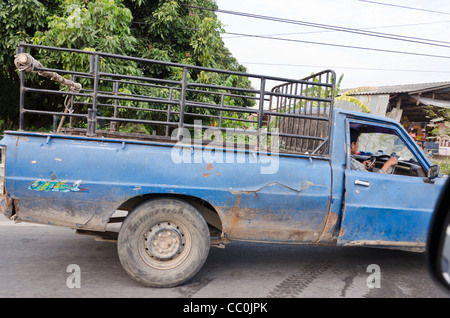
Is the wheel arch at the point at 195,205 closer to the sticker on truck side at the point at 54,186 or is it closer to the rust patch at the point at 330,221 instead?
the sticker on truck side at the point at 54,186

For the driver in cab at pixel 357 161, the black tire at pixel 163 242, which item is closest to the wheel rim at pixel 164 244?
the black tire at pixel 163 242

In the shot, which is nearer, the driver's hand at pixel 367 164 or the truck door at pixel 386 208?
the truck door at pixel 386 208

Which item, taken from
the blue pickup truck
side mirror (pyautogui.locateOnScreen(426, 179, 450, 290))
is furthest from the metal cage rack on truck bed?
side mirror (pyautogui.locateOnScreen(426, 179, 450, 290))

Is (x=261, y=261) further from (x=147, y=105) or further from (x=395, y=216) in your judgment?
(x=147, y=105)

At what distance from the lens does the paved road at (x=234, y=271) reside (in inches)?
136

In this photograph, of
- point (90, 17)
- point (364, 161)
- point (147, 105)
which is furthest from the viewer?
point (147, 105)

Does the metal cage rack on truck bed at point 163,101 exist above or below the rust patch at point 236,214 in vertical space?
above

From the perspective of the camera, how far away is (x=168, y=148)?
3527mm

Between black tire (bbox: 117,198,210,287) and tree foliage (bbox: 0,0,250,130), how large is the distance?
5404 mm

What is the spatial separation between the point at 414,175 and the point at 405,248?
821 mm

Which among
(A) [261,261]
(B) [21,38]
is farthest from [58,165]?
(B) [21,38]

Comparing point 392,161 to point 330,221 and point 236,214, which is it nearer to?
point 330,221

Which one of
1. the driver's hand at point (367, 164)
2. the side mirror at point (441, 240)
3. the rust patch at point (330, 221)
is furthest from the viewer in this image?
the driver's hand at point (367, 164)

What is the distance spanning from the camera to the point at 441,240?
1487mm
